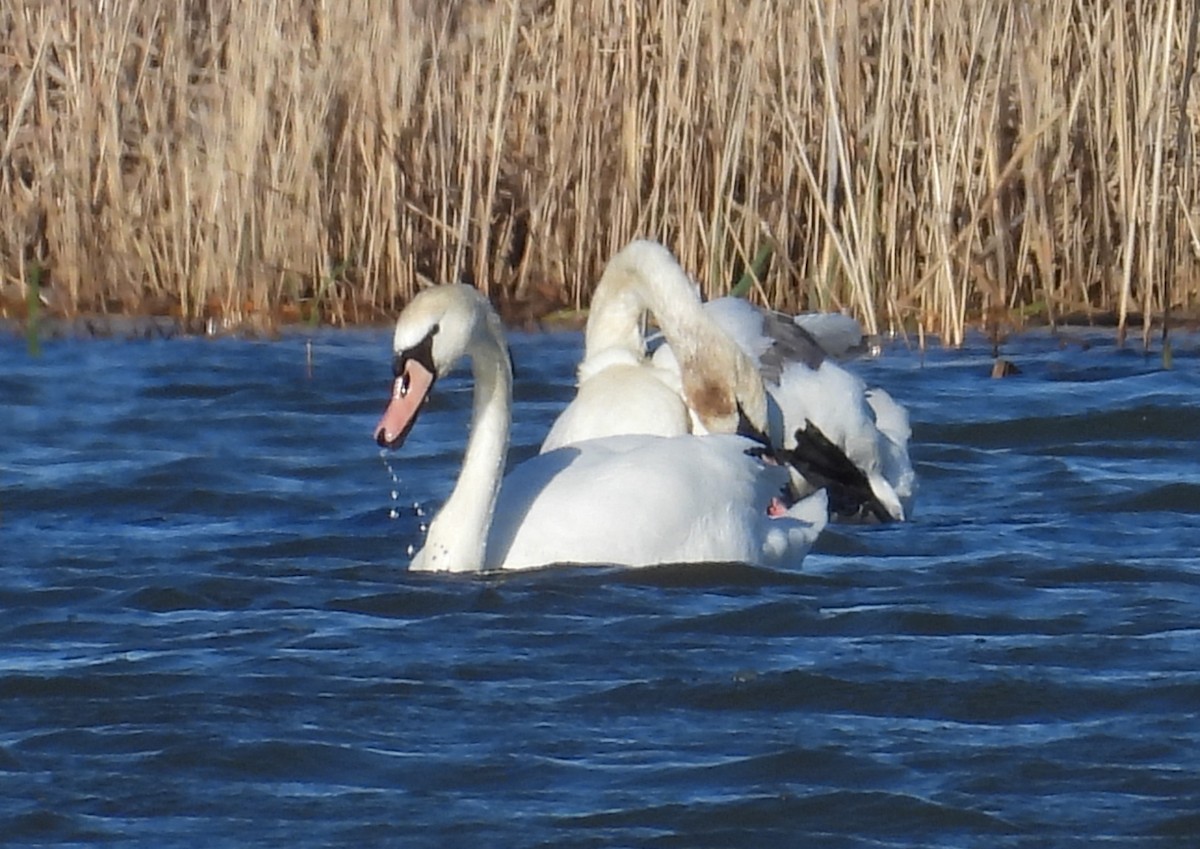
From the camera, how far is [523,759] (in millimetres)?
4043

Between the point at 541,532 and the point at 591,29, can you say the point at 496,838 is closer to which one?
the point at 541,532

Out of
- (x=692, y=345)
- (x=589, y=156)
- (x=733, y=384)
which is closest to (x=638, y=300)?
(x=692, y=345)

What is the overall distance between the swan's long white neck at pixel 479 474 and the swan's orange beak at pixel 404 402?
0.23 m

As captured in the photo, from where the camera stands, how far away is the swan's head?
17.7ft

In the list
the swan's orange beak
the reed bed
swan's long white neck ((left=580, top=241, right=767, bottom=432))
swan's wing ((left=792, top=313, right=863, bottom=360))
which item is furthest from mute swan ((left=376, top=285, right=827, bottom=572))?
the reed bed

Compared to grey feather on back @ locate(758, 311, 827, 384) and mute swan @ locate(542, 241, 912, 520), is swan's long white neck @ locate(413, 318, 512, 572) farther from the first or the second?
grey feather on back @ locate(758, 311, 827, 384)

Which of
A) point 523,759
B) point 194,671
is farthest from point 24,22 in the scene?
point 523,759

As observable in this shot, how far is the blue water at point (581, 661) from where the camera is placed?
12.4ft

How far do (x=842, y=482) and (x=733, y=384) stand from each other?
0.56m

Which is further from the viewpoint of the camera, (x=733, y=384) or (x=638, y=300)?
(x=638, y=300)

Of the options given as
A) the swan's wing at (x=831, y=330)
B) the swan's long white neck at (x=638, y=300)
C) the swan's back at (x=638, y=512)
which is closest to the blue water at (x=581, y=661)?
the swan's back at (x=638, y=512)

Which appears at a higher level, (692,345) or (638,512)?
(692,345)

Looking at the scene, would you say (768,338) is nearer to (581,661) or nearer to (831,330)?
(831,330)

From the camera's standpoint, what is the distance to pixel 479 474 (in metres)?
5.56
